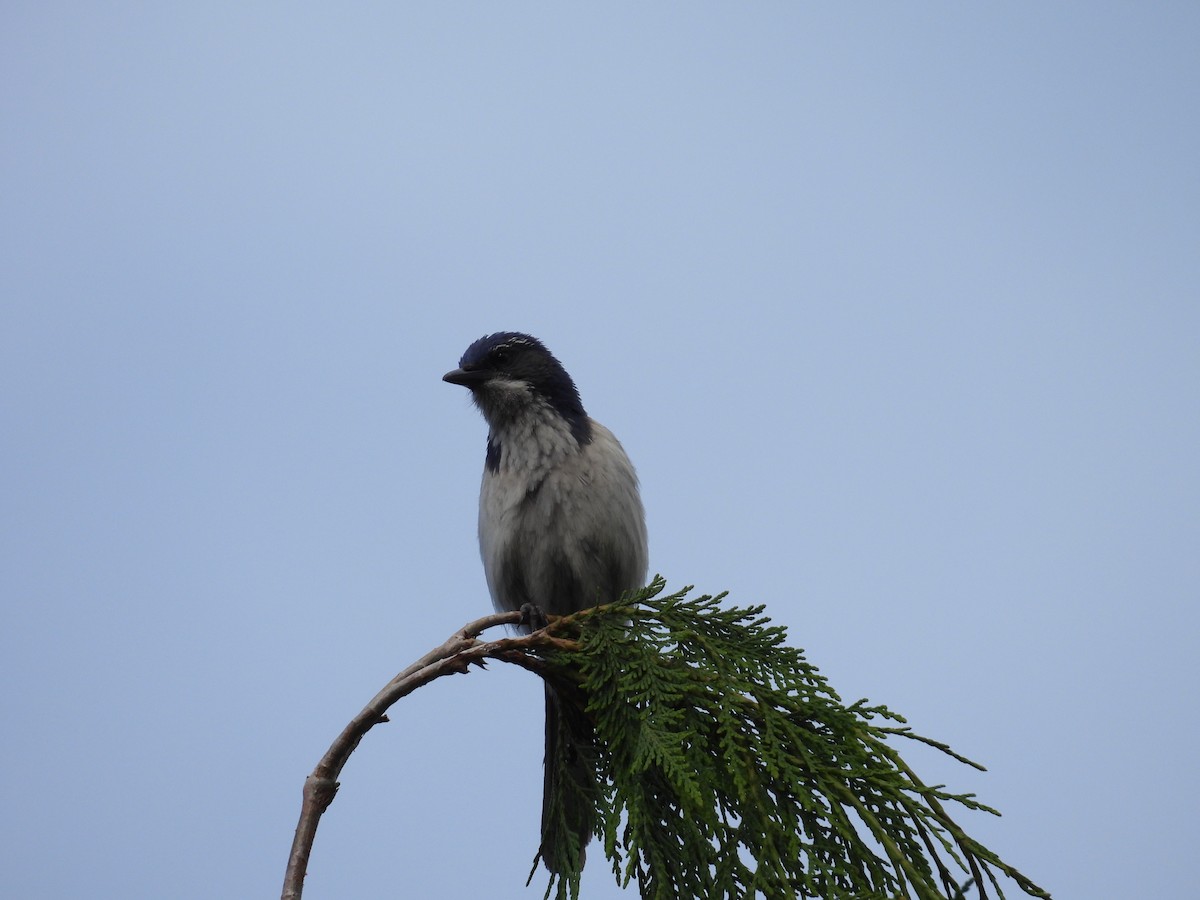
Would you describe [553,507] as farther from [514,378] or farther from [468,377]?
[468,377]

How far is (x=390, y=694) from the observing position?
3891mm

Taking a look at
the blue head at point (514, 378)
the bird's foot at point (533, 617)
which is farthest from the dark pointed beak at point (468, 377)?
the bird's foot at point (533, 617)

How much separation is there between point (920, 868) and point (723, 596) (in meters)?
1.17

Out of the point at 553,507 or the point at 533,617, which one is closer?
the point at 533,617

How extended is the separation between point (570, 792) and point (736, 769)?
1336 millimetres

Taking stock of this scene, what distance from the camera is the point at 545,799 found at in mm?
4945

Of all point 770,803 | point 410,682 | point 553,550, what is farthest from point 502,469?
point 770,803

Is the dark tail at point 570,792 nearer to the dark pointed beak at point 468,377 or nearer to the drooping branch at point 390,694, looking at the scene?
the drooping branch at point 390,694

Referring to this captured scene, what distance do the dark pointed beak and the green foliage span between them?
9.40 ft

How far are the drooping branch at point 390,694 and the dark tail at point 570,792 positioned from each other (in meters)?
0.40

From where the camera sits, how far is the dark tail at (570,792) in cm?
446

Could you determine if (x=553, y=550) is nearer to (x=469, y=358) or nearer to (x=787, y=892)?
(x=469, y=358)

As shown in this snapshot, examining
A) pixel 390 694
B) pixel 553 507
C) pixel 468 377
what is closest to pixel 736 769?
pixel 390 694

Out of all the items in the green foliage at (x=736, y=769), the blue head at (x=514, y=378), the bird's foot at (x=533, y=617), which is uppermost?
the blue head at (x=514, y=378)
